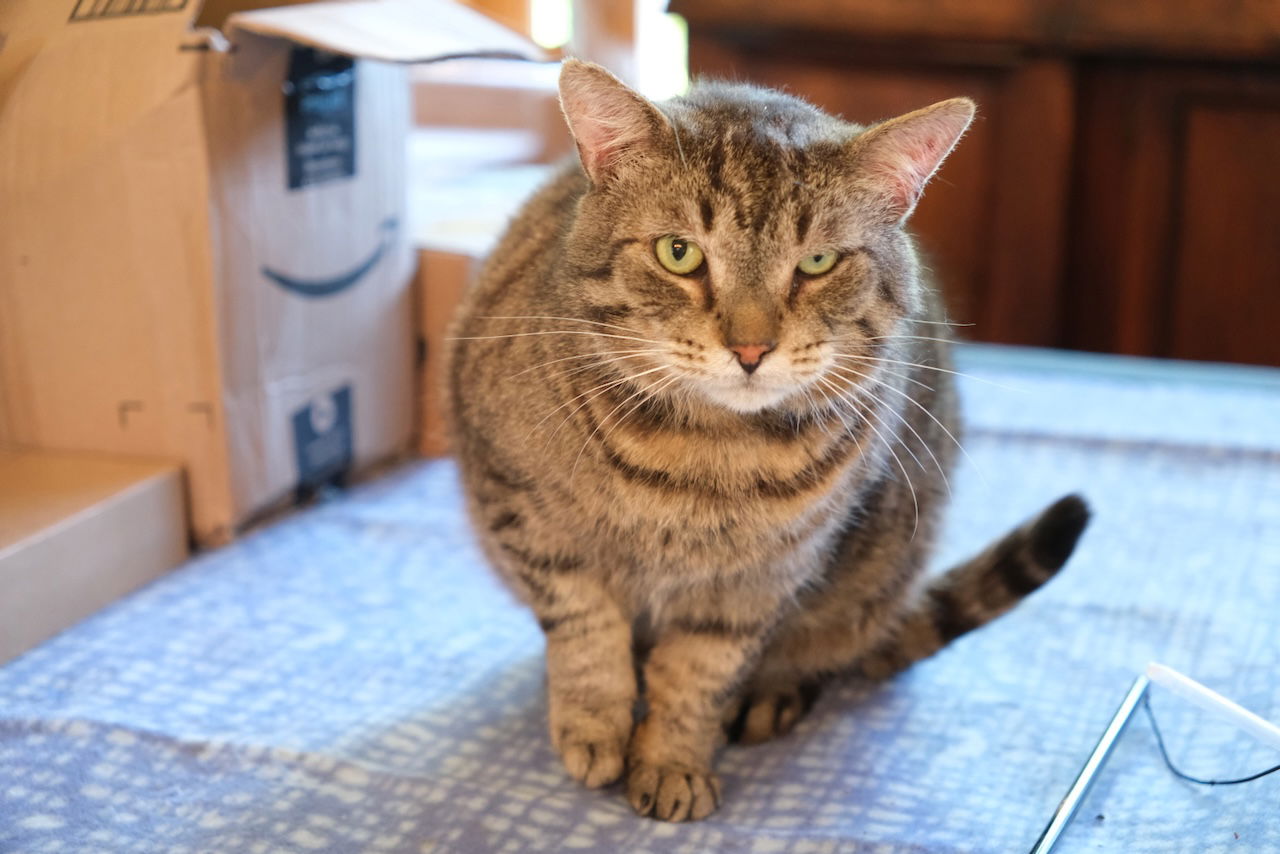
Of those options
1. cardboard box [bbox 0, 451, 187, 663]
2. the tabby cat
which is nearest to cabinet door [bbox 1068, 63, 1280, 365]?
the tabby cat

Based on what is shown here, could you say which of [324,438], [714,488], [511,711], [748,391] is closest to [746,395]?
[748,391]

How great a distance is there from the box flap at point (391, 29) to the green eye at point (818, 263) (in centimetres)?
63

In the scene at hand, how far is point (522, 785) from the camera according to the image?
1175mm

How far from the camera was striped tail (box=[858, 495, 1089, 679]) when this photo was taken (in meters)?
→ 1.26

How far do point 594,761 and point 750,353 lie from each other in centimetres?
46

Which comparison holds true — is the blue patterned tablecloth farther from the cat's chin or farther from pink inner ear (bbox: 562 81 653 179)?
pink inner ear (bbox: 562 81 653 179)

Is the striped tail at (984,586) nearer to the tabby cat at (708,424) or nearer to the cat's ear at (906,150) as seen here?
the tabby cat at (708,424)

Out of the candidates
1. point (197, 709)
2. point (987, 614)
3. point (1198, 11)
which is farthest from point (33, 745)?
point (1198, 11)

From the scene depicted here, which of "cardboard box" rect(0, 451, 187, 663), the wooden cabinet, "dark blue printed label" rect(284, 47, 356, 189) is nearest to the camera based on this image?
"cardboard box" rect(0, 451, 187, 663)

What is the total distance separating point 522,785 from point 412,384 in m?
0.91

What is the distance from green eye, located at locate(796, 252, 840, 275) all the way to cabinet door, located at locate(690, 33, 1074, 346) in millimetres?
1291

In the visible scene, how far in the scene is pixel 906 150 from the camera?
41.3 inches

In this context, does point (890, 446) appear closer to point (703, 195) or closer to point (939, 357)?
point (939, 357)

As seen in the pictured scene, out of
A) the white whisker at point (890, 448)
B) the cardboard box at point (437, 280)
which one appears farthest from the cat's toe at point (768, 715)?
the cardboard box at point (437, 280)
